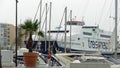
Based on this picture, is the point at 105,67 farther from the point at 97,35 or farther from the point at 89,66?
the point at 97,35

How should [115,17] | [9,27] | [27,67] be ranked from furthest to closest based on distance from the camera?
[9,27] → [115,17] → [27,67]

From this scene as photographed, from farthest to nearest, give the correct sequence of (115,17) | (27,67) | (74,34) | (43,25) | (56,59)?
1. (74,34)
2. (43,25)
3. (115,17)
4. (56,59)
5. (27,67)

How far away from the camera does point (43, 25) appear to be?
59438 mm

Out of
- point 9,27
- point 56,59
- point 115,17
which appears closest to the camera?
point 56,59

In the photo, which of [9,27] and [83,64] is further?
[9,27]

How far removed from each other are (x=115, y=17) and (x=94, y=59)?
16.0 metres

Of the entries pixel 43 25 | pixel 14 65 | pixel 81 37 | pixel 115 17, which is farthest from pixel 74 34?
pixel 14 65

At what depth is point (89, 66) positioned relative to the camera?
20.3 meters

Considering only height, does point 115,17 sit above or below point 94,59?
above

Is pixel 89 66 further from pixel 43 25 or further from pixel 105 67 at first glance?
pixel 43 25

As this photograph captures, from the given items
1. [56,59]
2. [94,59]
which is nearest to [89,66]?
[94,59]

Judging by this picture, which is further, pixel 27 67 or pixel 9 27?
pixel 9 27

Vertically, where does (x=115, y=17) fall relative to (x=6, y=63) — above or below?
above

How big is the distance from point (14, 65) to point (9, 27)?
4217 inches
